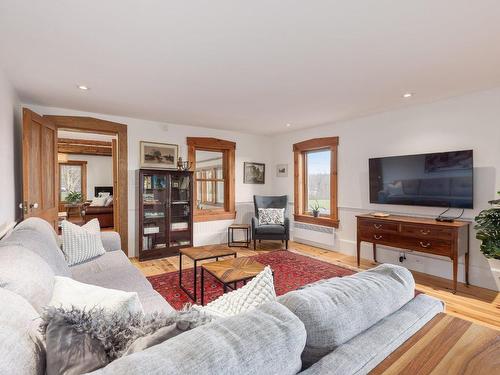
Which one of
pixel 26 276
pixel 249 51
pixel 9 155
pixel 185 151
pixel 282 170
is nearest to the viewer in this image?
pixel 26 276

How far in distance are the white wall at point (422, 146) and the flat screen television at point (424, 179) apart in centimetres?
12

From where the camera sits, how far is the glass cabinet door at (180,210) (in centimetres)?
461

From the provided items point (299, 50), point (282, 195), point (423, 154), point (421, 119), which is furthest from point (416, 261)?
point (299, 50)

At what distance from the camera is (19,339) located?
2.31ft

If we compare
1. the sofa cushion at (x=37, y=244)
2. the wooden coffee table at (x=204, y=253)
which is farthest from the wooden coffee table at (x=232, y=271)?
the sofa cushion at (x=37, y=244)

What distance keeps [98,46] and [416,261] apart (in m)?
4.27

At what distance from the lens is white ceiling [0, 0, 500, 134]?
163cm

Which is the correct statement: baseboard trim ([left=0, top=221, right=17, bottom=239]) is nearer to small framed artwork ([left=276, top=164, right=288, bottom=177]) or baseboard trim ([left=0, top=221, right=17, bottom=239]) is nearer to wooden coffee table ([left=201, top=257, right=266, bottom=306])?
wooden coffee table ([left=201, top=257, right=266, bottom=306])

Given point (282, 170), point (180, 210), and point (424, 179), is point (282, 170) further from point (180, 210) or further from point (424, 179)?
point (424, 179)

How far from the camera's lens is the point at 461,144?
10.6ft

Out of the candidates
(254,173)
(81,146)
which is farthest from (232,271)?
(81,146)

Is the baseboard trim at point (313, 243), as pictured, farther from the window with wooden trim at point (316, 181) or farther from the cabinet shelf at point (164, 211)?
the cabinet shelf at point (164, 211)

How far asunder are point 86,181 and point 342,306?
980cm

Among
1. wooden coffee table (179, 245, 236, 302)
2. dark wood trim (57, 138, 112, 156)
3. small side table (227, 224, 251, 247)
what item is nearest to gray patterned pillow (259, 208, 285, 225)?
small side table (227, 224, 251, 247)
